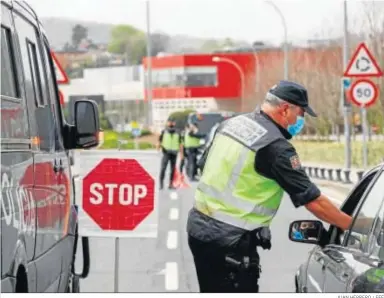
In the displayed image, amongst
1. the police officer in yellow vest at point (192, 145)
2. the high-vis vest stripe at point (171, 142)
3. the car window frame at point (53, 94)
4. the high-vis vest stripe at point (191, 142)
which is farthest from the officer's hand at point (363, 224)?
the high-vis vest stripe at point (191, 142)

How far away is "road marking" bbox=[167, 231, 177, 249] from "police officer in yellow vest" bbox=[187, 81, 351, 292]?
926cm

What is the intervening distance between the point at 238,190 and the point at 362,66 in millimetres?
17211

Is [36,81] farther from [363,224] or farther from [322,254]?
[363,224]

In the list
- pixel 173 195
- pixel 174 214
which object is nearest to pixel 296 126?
pixel 174 214

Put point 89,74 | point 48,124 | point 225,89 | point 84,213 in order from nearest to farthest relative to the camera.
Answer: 1. point 48,124
2. point 84,213
3. point 89,74
4. point 225,89

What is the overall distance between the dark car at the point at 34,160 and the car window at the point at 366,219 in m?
1.61

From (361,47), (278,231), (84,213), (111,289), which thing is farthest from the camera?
(361,47)

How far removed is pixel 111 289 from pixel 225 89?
48189 millimetres

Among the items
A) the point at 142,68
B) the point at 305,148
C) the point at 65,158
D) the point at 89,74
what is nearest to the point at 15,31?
the point at 65,158

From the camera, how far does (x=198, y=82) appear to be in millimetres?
63625

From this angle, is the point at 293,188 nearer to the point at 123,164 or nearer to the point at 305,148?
the point at 123,164

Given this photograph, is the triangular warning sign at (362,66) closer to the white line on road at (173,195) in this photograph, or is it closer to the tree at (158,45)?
the white line on road at (173,195)

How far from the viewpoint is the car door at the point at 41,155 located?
6184mm

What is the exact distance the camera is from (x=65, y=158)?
26.5ft
